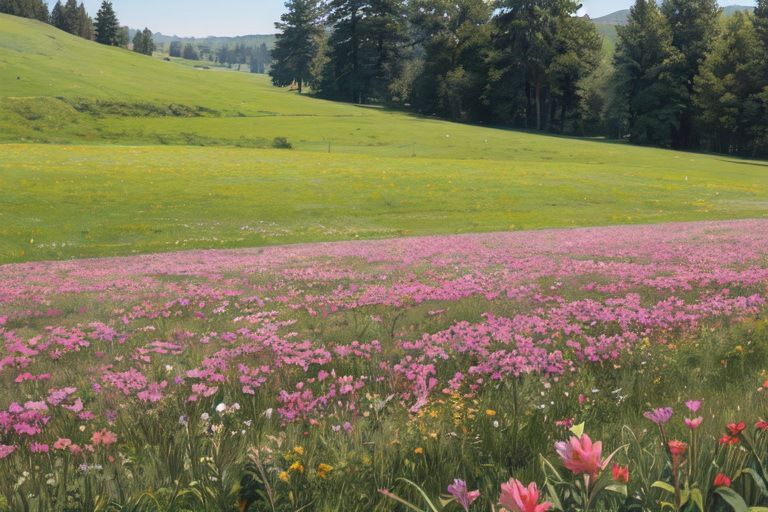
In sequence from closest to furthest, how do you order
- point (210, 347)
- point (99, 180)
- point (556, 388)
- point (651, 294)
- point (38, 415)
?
point (38, 415) → point (556, 388) → point (210, 347) → point (651, 294) → point (99, 180)

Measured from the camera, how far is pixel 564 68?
300 ft

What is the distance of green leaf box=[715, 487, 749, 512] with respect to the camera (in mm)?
2154

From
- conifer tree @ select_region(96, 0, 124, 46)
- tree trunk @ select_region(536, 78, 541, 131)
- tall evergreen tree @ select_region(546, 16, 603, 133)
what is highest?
conifer tree @ select_region(96, 0, 124, 46)

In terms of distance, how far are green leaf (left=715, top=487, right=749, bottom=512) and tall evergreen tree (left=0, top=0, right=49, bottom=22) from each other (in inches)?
7996

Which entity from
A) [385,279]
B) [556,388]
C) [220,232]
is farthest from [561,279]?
[220,232]

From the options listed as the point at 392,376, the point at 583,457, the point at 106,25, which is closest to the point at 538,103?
the point at 392,376

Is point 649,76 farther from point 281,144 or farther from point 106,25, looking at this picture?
point 106,25

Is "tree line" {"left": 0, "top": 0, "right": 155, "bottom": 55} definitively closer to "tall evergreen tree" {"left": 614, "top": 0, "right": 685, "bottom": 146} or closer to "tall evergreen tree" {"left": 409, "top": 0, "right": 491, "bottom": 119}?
"tall evergreen tree" {"left": 409, "top": 0, "right": 491, "bottom": 119}

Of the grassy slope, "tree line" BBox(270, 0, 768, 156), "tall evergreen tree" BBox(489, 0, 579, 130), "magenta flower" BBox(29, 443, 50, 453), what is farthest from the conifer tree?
"magenta flower" BBox(29, 443, 50, 453)

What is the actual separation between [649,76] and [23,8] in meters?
165

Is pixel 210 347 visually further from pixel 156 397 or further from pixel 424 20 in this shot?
pixel 424 20

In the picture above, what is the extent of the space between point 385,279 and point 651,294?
4.69 meters

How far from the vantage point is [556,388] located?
4980 millimetres

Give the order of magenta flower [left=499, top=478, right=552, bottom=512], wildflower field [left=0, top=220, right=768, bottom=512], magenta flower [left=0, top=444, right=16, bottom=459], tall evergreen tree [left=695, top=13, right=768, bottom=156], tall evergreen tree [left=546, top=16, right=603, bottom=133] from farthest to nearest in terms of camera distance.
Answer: tall evergreen tree [left=546, top=16, right=603, bottom=133] → tall evergreen tree [left=695, top=13, right=768, bottom=156] → magenta flower [left=0, top=444, right=16, bottom=459] → wildflower field [left=0, top=220, right=768, bottom=512] → magenta flower [left=499, top=478, right=552, bottom=512]
